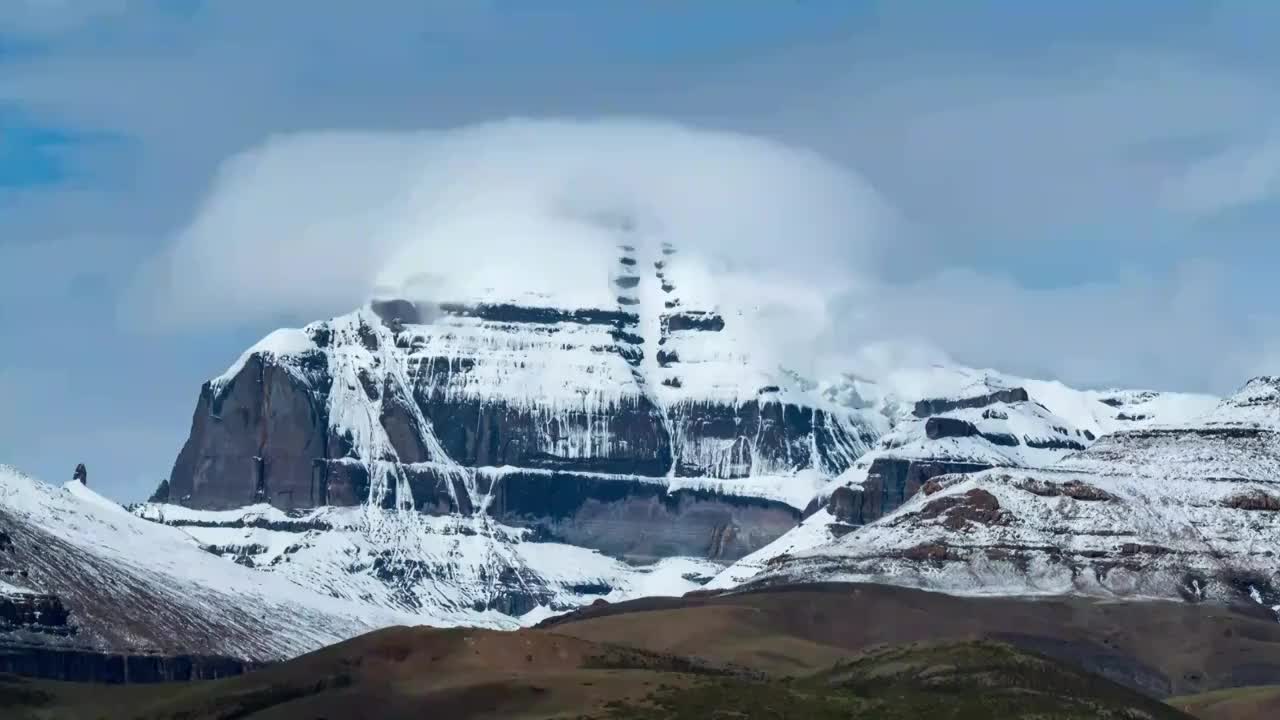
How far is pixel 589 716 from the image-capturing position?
198m

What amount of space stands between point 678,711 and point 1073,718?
24196mm

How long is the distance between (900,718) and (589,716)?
750 inches

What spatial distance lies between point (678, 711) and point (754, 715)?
4.64m

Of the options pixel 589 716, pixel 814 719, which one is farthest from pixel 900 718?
pixel 589 716

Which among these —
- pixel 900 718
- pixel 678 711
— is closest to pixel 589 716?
pixel 678 711

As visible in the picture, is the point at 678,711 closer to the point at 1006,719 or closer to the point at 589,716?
the point at 589,716

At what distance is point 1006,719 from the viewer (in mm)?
199875

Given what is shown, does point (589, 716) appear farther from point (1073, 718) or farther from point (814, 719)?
point (1073, 718)

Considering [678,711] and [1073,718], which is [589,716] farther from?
[1073,718]

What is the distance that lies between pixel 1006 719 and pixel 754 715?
610 inches

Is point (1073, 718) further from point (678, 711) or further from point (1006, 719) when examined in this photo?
point (678, 711)

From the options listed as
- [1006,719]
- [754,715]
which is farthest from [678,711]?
[1006,719]

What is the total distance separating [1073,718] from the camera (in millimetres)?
199750

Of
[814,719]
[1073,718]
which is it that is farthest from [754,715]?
[1073,718]
